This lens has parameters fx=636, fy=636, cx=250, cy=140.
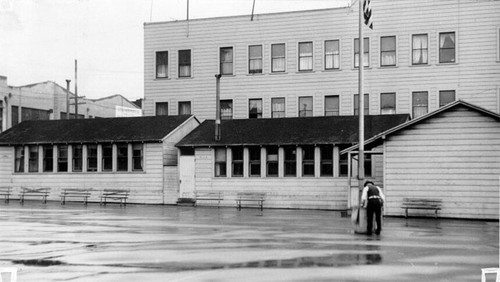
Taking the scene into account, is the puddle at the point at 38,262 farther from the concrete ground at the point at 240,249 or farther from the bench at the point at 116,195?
the bench at the point at 116,195

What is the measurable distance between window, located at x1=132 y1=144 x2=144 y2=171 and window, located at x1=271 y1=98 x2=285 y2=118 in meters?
9.13

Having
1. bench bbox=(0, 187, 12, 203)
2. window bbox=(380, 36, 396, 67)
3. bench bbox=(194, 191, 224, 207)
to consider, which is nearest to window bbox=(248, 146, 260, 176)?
bench bbox=(194, 191, 224, 207)

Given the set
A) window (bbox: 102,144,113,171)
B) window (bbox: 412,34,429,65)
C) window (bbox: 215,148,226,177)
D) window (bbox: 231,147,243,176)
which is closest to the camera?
window (bbox: 231,147,243,176)

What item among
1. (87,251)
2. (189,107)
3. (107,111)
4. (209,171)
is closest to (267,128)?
(209,171)

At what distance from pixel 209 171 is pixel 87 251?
20657mm

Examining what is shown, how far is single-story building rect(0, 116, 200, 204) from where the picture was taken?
125 ft

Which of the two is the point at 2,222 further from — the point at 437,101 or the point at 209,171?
the point at 437,101

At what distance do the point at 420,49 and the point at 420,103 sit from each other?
330cm

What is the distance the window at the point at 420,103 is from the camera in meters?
38.8

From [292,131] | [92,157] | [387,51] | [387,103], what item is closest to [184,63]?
[92,157]

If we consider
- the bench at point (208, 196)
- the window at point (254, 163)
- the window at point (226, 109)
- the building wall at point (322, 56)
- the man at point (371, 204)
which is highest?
the building wall at point (322, 56)

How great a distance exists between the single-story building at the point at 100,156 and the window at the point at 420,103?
550 inches

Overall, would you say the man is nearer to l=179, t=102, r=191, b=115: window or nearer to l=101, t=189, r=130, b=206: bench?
l=101, t=189, r=130, b=206: bench

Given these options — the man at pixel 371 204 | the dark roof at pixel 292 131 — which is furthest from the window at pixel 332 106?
the man at pixel 371 204
